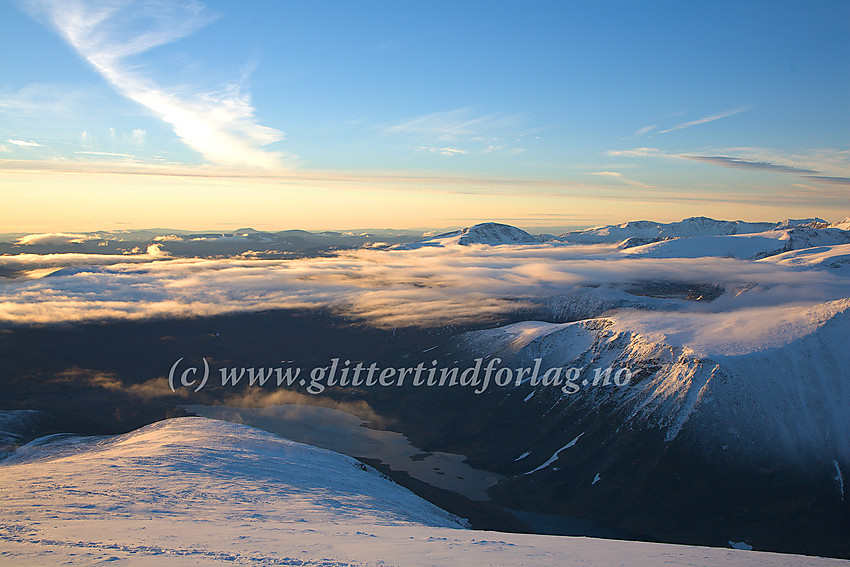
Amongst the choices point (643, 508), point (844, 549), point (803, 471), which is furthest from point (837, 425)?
point (643, 508)

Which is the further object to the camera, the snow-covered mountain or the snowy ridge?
the snowy ridge

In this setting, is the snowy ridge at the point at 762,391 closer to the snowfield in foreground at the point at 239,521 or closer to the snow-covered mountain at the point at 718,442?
the snow-covered mountain at the point at 718,442

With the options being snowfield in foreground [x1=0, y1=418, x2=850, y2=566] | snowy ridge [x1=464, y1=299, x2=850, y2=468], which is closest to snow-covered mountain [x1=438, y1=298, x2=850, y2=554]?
snowy ridge [x1=464, y1=299, x2=850, y2=468]

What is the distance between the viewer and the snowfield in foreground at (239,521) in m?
38.1

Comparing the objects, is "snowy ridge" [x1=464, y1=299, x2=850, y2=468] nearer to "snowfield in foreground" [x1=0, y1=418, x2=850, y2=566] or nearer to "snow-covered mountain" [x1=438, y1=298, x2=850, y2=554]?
"snow-covered mountain" [x1=438, y1=298, x2=850, y2=554]

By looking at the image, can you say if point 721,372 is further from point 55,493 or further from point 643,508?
point 55,493

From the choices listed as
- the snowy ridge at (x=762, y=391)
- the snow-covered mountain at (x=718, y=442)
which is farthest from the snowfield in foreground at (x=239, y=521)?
the snowy ridge at (x=762, y=391)

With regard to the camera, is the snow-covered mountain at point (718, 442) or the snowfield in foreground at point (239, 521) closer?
the snowfield in foreground at point (239, 521)

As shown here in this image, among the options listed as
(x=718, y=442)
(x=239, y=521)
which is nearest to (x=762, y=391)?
(x=718, y=442)

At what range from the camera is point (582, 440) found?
187 m

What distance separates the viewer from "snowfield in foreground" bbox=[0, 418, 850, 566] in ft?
125

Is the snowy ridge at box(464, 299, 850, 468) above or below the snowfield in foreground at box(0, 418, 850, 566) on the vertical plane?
below

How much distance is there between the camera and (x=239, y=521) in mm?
57719

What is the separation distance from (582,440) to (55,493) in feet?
547
